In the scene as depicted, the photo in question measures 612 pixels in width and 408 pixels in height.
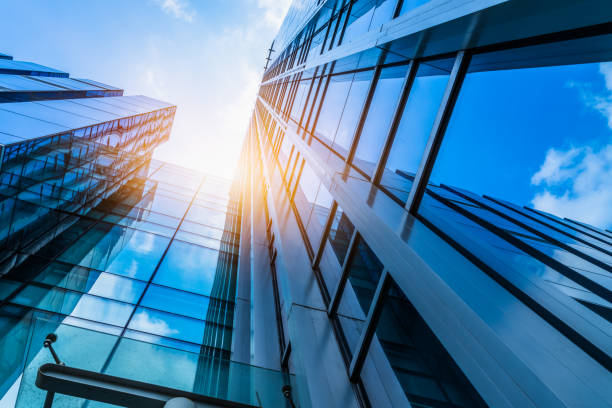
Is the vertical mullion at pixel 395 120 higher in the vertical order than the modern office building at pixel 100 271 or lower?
higher

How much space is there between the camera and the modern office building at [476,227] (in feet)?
7.31

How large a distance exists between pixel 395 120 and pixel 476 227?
101 inches

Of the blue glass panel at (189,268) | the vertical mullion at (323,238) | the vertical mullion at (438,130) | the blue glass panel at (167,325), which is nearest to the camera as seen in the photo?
the vertical mullion at (438,130)

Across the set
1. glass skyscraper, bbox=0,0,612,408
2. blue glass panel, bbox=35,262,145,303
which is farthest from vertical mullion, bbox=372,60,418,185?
blue glass panel, bbox=35,262,145,303

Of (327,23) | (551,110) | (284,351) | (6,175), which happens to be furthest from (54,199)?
(551,110)

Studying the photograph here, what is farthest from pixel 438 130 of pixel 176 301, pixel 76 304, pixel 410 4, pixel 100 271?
pixel 100 271

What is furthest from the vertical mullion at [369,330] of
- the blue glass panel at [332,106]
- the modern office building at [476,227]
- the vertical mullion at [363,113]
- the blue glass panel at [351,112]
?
the blue glass panel at [332,106]

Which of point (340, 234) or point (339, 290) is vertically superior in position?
point (340, 234)

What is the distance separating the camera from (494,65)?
13.6ft

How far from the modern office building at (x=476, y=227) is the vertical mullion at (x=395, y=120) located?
2 centimetres

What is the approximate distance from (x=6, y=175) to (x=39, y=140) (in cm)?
114

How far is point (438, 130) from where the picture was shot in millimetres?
4570

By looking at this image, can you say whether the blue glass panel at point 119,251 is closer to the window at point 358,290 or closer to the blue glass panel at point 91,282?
the blue glass panel at point 91,282

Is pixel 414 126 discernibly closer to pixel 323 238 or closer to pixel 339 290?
pixel 339 290
